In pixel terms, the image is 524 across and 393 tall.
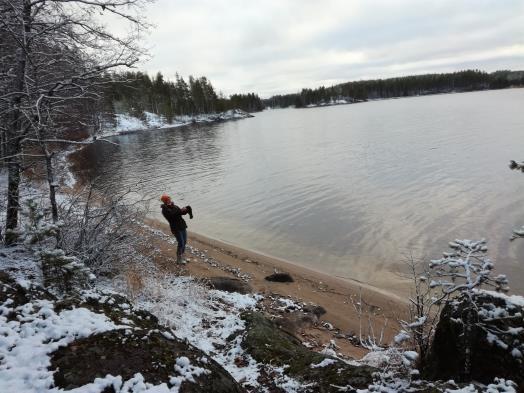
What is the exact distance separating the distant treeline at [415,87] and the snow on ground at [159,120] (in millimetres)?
67102

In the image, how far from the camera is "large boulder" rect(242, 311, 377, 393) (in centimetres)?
392

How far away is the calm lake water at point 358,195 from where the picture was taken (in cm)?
1409

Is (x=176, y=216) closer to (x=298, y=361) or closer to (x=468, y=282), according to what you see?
(x=298, y=361)

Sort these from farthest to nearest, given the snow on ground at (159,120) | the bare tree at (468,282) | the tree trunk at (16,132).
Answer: the snow on ground at (159,120)
the tree trunk at (16,132)
the bare tree at (468,282)

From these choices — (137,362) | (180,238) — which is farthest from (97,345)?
(180,238)

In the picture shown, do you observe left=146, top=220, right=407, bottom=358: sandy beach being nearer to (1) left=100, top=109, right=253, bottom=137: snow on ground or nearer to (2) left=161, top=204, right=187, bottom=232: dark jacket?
(2) left=161, top=204, right=187, bottom=232: dark jacket

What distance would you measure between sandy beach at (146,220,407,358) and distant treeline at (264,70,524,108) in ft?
592

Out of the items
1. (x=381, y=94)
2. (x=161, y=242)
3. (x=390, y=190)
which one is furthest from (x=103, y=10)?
(x=381, y=94)

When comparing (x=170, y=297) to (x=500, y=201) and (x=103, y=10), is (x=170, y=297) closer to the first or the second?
(x=103, y=10)

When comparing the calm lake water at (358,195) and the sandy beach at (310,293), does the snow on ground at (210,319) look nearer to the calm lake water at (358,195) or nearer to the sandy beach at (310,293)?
the sandy beach at (310,293)

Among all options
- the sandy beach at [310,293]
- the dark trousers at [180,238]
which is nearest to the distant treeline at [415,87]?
the sandy beach at [310,293]

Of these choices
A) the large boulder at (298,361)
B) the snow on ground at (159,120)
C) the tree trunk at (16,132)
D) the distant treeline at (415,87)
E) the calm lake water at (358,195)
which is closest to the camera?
the large boulder at (298,361)

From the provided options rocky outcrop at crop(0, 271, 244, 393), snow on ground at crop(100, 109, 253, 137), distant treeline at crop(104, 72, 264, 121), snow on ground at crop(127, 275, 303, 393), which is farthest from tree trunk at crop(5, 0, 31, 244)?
distant treeline at crop(104, 72, 264, 121)

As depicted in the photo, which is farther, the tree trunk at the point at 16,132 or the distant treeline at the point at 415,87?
the distant treeline at the point at 415,87
